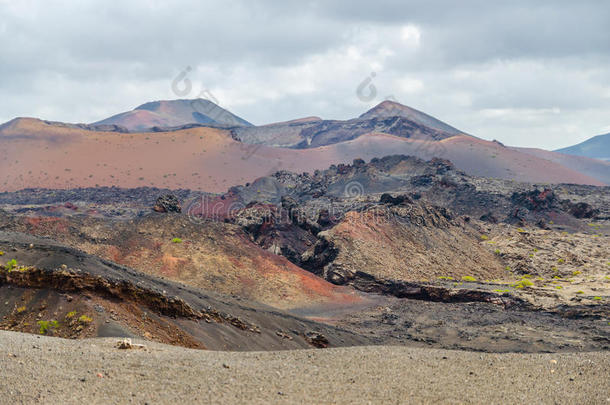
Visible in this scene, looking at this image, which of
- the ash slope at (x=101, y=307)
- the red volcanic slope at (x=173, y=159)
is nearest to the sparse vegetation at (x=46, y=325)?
the ash slope at (x=101, y=307)

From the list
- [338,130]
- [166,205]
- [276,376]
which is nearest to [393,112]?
[338,130]

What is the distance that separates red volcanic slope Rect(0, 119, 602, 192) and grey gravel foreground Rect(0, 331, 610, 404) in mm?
81315

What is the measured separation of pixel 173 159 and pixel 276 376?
316 ft

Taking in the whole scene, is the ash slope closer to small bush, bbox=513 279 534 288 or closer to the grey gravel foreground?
the grey gravel foreground

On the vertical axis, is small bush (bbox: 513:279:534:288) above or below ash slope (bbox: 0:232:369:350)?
below

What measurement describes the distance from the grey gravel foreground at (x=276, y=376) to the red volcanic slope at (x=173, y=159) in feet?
267

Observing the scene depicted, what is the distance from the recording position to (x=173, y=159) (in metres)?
101

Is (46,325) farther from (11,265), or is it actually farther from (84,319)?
(11,265)

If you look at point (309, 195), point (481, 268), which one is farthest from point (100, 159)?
point (481, 268)

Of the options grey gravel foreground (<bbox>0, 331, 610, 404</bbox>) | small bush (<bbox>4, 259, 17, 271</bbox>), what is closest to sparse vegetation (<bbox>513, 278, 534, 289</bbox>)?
grey gravel foreground (<bbox>0, 331, 610, 404</bbox>)

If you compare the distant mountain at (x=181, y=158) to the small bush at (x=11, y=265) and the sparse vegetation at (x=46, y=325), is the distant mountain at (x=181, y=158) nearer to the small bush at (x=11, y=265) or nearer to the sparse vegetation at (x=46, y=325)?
the small bush at (x=11, y=265)

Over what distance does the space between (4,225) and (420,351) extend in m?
26.5

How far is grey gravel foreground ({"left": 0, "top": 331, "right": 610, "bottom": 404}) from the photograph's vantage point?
7.85 metres

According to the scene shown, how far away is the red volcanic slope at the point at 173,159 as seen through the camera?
91.2 m
